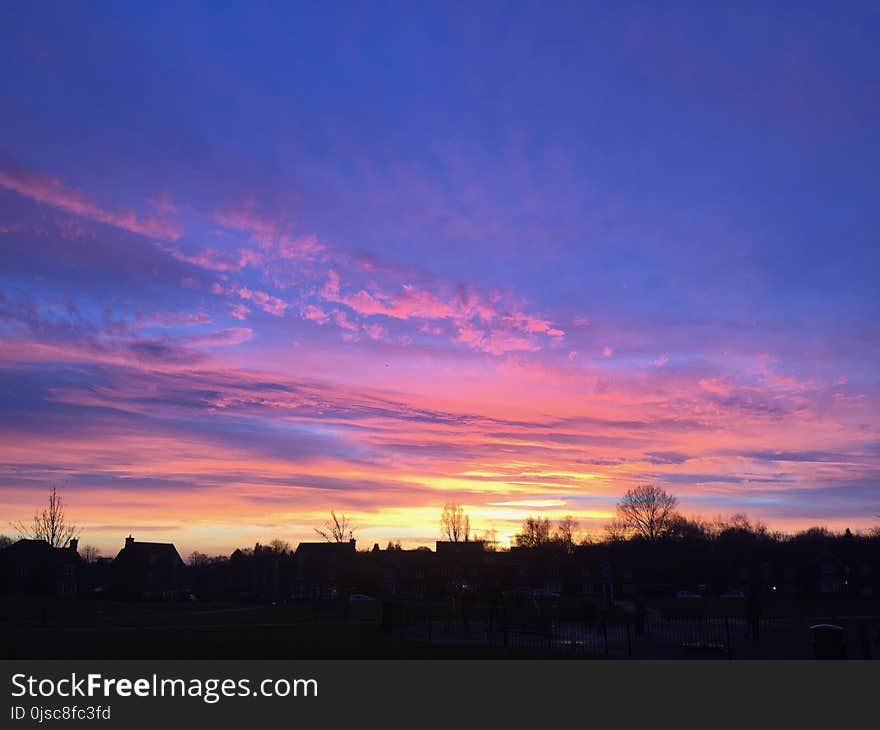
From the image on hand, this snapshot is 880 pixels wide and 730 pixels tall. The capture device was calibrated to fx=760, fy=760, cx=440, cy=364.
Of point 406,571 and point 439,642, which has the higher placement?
point 439,642

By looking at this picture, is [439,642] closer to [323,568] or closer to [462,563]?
[323,568]

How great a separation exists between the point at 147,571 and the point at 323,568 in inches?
901

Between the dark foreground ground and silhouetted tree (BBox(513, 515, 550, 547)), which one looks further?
silhouetted tree (BBox(513, 515, 550, 547))

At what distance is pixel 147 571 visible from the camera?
99.2m

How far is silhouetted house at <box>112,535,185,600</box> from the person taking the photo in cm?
9550

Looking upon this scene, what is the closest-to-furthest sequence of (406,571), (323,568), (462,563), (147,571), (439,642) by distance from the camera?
(439,642) → (147,571) → (323,568) → (406,571) → (462,563)

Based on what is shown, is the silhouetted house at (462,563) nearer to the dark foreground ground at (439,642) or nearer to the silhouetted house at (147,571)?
the silhouetted house at (147,571)

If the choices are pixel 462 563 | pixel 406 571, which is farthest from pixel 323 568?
pixel 462 563

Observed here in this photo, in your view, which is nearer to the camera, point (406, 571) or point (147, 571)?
point (147, 571)

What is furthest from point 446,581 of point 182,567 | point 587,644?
point 587,644

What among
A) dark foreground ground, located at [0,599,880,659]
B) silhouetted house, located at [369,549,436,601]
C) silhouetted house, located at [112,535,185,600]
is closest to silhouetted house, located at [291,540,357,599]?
silhouetted house, located at [369,549,436,601]

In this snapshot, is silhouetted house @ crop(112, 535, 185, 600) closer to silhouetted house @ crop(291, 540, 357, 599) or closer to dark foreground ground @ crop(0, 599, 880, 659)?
silhouetted house @ crop(291, 540, 357, 599)

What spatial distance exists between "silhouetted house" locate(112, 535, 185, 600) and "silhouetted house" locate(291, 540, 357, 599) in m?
17.1
